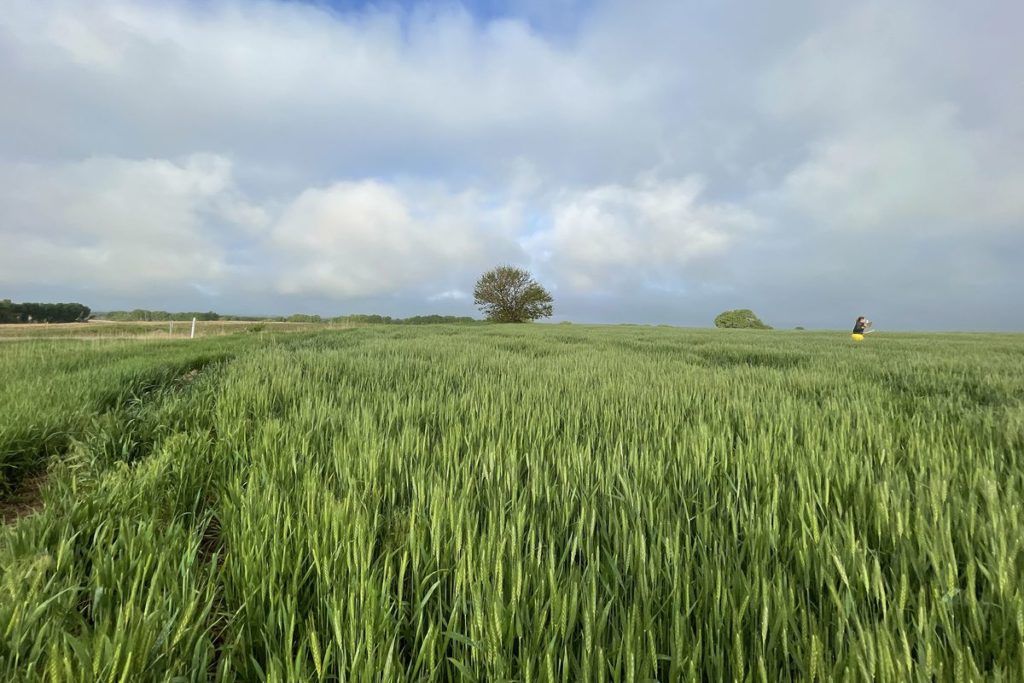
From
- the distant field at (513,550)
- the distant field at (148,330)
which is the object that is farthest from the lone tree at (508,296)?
the distant field at (513,550)

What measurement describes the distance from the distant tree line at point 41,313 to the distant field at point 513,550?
91868 millimetres

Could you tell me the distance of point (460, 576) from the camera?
3.34 feet

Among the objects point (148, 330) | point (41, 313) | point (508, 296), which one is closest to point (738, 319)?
point (508, 296)

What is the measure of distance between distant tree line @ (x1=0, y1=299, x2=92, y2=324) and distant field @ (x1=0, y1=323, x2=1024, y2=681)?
91868 mm

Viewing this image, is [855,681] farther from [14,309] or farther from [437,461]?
[14,309]

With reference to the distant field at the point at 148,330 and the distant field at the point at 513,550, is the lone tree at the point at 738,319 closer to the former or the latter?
the distant field at the point at 148,330

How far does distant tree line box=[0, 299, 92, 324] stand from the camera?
61906mm

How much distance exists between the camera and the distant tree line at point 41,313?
6191 cm

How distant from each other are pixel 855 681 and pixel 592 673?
0.46 m

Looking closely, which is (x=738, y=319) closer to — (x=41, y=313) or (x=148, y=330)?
(x=148, y=330)

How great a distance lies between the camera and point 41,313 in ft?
230

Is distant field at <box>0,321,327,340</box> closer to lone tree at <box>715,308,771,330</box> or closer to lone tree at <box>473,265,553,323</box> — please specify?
lone tree at <box>473,265,553,323</box>

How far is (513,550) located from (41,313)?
4162 inches

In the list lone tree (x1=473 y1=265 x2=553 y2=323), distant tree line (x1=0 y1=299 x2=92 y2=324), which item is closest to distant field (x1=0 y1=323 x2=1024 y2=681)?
lone tree (x1=473 y1=265 x2=553 y2=323)
